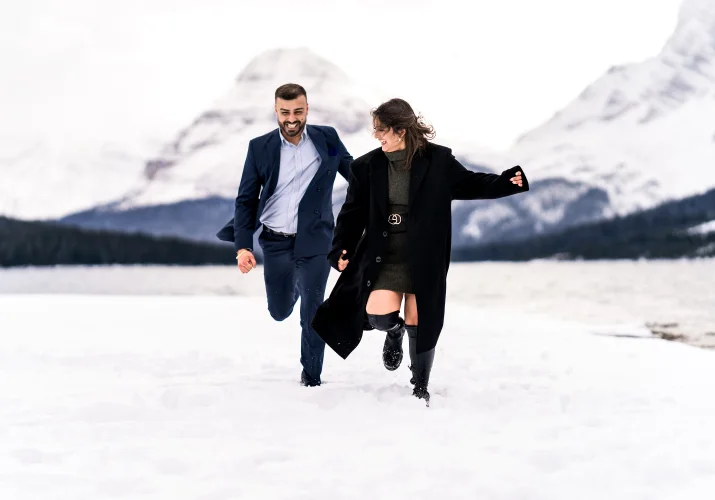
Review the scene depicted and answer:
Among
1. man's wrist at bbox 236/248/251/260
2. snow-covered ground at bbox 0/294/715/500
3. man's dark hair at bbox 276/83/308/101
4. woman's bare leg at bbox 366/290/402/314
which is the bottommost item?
snow-covered ground at bbox 0/294/715/500

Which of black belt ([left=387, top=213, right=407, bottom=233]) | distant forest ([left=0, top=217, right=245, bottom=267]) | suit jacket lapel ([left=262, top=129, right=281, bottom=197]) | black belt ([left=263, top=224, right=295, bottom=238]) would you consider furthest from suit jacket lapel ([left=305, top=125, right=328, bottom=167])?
distant forest ([left=0, top=217, right=245, bottom=267])

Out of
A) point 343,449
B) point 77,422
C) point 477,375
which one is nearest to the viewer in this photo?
point 343,449

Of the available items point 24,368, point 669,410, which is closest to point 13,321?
point 24,368

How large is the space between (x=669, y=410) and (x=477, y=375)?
2152 mm

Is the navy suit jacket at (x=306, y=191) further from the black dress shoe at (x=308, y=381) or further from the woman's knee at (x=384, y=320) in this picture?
the black dress shoe at (x=308, y=381)

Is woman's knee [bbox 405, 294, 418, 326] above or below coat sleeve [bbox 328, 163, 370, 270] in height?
below

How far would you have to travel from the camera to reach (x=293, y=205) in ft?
21.2

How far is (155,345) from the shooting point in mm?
10570

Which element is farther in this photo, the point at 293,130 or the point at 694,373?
the point at 694,373

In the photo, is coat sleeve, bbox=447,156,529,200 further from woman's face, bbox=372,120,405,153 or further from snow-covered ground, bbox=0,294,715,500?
snow-covered ground, bbox=0,294,715,500

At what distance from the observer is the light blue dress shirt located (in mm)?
6469

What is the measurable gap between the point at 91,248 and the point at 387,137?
129678 millimetres

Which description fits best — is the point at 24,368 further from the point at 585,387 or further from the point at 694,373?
the point at 694,373

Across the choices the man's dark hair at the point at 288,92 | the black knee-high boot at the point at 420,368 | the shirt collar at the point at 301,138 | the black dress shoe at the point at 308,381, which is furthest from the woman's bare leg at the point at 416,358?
the man's dark hair at the point at 288,92
